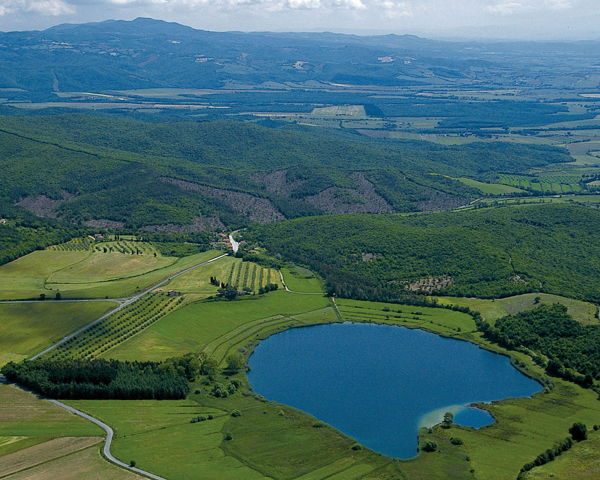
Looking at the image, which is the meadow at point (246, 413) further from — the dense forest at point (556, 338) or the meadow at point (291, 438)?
the dense forest at point (556, 338)

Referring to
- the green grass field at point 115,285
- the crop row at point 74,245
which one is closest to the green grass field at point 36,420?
the green grass field at point 115,285

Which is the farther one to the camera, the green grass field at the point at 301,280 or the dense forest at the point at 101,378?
the green grass field at the point at 301,280

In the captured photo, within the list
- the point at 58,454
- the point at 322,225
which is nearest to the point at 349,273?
the point at 322,225

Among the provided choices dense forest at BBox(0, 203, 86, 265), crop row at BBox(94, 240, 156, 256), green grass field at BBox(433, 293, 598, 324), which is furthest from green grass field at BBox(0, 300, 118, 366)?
green grass field at BBox(433, 293, 598, 324)

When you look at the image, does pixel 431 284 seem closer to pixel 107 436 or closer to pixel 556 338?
pixel 556 338

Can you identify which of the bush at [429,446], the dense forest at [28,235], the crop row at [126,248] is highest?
the dense forest at [28,235]

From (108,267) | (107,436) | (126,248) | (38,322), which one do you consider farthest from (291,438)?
(126,248)

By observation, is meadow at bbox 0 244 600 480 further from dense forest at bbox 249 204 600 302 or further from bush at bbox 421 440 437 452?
dense forest at bbox 249 204 600 302
